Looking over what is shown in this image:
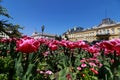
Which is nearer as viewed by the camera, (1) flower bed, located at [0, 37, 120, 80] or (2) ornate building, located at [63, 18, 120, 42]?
(1) flower bed, located at [0, 37, 120, 80]

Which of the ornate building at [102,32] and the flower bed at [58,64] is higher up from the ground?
the ornate building at [102,32]

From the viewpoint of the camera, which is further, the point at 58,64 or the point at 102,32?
the point at 102,32

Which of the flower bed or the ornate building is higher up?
the ornate building

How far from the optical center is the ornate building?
86.0 m

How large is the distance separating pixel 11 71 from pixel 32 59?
102 cm

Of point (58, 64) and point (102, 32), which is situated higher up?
point (102, 32)

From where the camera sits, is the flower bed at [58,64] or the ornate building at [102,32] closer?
the flower bed at [58,64]

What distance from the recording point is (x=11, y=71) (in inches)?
193

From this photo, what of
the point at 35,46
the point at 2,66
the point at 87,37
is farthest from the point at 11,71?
the point at 87,37

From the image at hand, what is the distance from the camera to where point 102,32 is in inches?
3713

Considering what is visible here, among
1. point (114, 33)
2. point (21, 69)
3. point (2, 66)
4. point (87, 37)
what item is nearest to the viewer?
point (21, 69)

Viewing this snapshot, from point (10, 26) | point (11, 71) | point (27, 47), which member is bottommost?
point (11, 71)

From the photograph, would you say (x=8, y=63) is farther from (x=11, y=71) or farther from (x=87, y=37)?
(x=87, y=37)

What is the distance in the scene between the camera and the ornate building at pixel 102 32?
3386 inches
